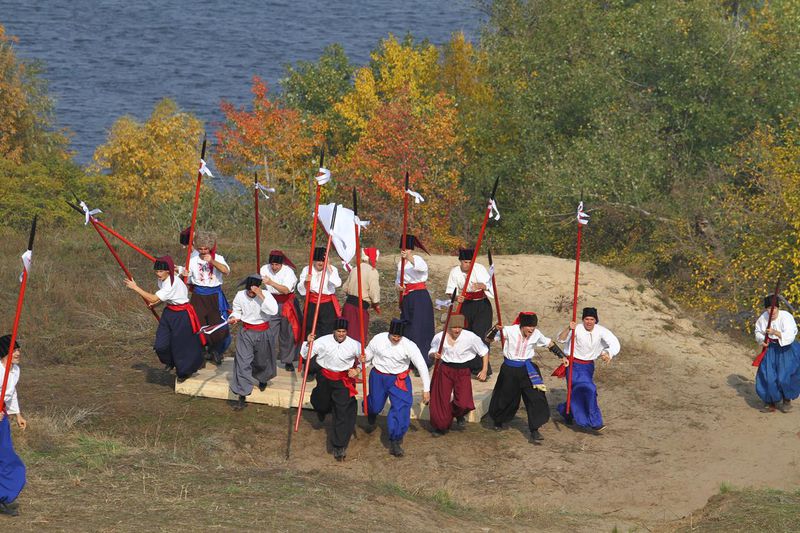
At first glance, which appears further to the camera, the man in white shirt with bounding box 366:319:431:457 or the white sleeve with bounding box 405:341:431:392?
the man in white shirt with bounding box 366:319:431:457

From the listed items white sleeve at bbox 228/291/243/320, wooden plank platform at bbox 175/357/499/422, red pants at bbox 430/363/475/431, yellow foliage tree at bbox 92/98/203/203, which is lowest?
wooden plank platform at bbox 175/357/499/422

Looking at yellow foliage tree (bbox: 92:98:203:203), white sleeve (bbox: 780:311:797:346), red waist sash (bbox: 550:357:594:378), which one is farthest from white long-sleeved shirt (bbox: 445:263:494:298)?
yellow foliage tree (bbox: 92:98:203:203)

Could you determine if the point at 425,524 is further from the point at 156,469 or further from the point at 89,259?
the point at 89,259

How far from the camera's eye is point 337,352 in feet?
46.2

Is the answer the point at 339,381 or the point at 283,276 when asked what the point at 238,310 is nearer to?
the point at 283,276

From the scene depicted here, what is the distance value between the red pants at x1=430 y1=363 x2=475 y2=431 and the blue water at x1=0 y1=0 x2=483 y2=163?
5036cm

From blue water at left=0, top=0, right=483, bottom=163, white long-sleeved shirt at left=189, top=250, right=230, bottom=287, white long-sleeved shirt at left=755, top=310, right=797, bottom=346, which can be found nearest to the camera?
white long-sleeved shirt at left=755, top=310, right=797, bottom=346

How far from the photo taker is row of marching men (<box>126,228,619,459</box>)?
14227 millimetres

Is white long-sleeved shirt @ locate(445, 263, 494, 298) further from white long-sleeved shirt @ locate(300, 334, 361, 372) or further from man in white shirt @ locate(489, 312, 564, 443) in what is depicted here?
white long-sleeved shirt @ locate(300, 334, 361, 372)

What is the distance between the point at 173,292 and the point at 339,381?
102 inches

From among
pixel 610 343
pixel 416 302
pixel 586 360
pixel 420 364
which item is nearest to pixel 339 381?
pixel 420 364

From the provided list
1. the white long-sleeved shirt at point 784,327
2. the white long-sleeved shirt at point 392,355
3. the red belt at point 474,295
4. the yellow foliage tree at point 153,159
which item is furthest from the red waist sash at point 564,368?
the yellow foliage tree at point 153,159

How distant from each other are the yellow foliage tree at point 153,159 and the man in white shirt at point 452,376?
24.4 meters

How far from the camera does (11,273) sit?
22078mm
